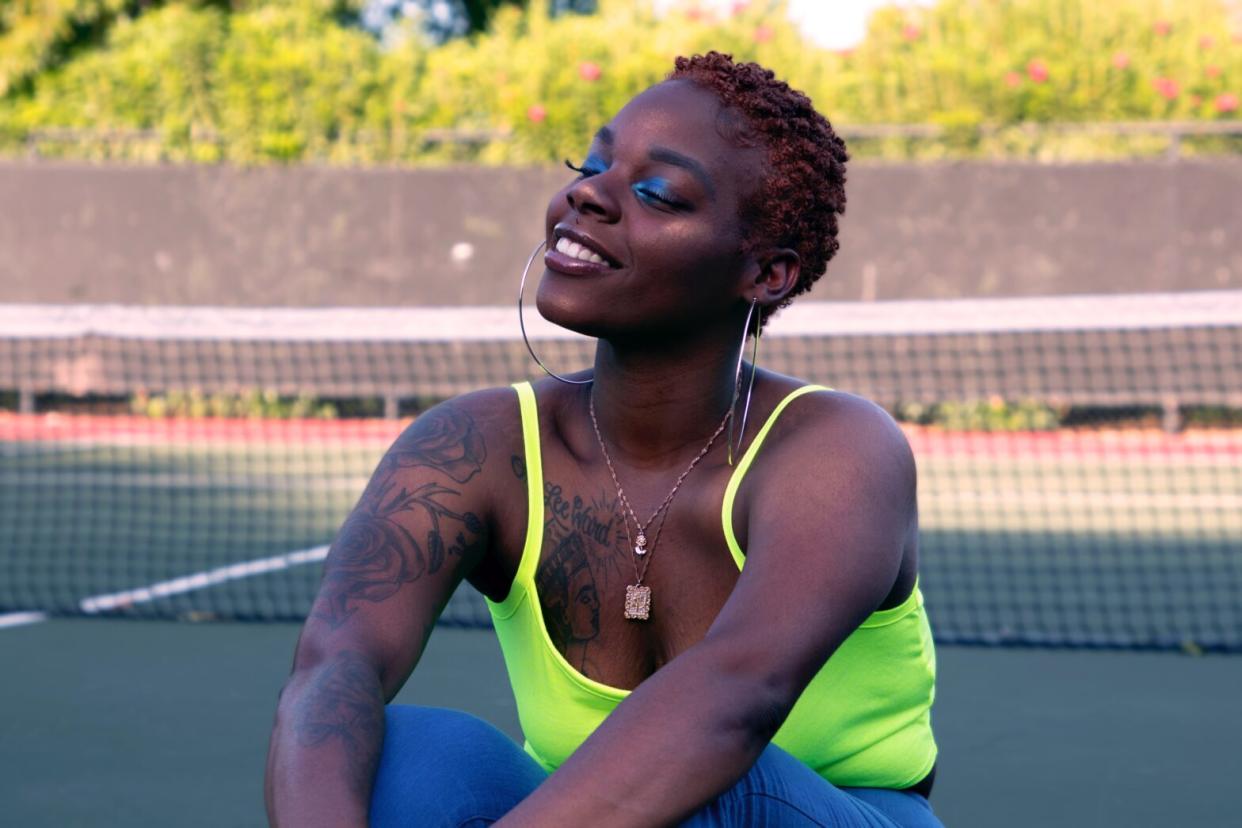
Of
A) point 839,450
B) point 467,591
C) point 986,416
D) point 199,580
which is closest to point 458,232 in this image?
point 986,416

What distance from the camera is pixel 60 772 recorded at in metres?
4.04

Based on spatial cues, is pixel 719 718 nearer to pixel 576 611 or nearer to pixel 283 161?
pixel 576 611

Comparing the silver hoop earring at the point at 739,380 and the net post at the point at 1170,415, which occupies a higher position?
the silver hoop earring at the point at 739,380

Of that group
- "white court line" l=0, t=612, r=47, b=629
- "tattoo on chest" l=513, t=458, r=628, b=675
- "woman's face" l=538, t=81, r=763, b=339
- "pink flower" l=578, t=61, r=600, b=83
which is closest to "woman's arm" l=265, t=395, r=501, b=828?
"tattoo on chest" l=513, t=458, r=628, b=675

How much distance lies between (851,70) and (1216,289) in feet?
12.7

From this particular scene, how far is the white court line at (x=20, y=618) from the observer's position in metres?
5.86

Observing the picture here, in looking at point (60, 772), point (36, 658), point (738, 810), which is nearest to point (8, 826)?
point (60, 772)

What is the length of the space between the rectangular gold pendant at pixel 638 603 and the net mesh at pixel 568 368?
334 centimetres

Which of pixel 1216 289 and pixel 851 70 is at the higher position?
pixel 851 70

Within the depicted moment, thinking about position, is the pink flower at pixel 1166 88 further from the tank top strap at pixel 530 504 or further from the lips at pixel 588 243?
the lips at pixel 588 243

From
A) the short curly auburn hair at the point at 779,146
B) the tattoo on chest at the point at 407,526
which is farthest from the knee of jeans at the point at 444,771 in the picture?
the short curly auburn hair at the point at 779,146

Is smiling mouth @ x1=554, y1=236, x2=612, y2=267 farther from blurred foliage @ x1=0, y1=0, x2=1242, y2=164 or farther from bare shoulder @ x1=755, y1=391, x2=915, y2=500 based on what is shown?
blurred foliage @ x1=0, y1=0, x2=1242, y2=164

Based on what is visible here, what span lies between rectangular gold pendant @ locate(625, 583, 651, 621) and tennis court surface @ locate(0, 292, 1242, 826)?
1.57m

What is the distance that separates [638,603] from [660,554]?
3.1 inches
